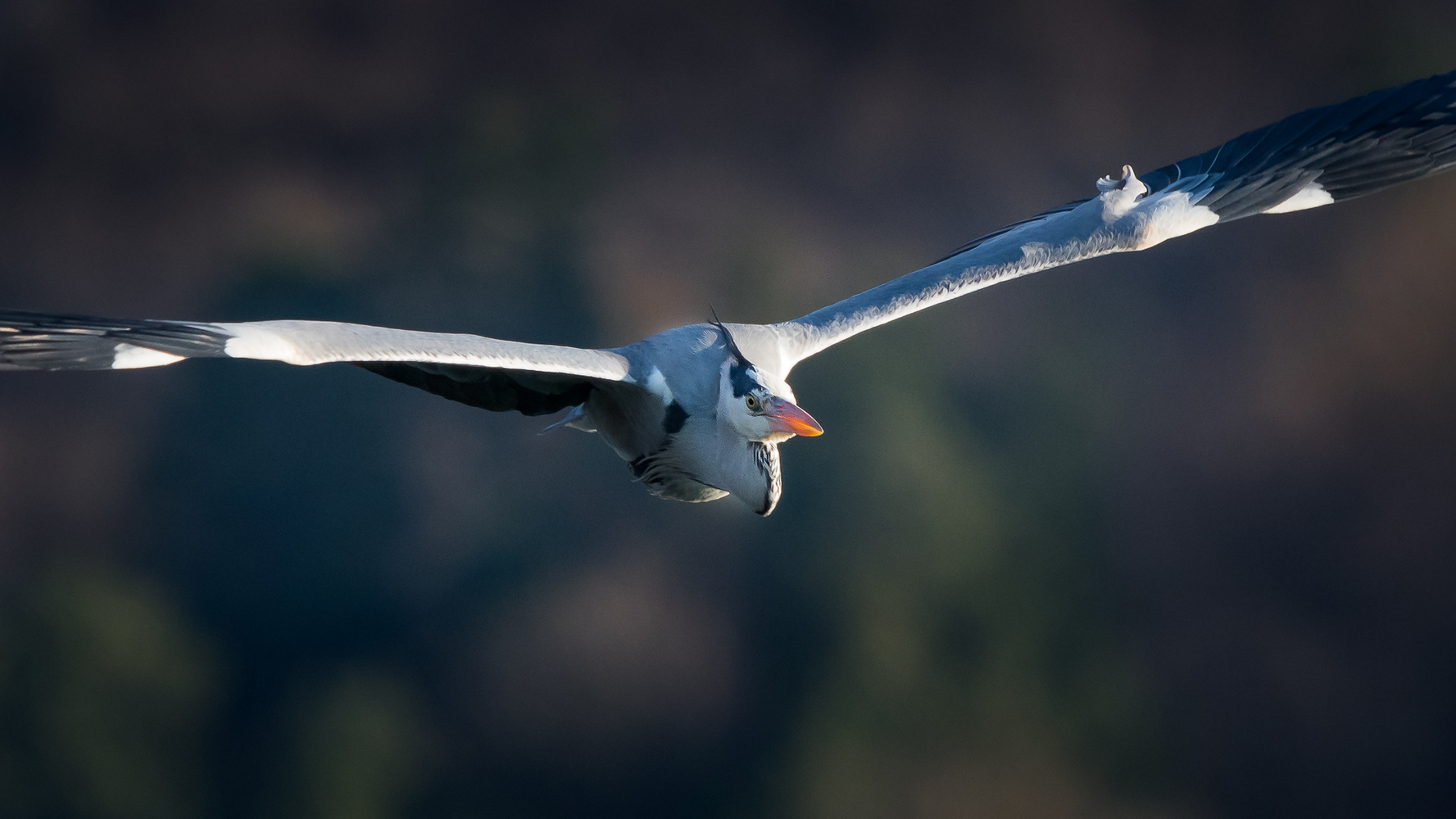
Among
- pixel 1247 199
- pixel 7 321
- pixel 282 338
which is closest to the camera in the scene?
pixel 7 321

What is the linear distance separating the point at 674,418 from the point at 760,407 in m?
0.27

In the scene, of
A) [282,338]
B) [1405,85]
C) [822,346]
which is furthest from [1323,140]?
[282,338]

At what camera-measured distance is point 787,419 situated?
2.38 metres

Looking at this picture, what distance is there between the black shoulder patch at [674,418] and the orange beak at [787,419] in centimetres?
25

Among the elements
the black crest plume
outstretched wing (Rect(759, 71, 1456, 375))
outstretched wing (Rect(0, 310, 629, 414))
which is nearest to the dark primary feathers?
outstretched wing (Rect(759, 71, 1456, 375))

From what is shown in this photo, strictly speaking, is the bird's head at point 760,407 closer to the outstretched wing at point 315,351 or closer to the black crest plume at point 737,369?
the black crest plume at point 737,369

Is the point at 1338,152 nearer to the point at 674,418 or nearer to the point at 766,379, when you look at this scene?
the point at 766,379

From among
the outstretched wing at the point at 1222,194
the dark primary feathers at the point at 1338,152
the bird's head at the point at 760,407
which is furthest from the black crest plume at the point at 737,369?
the dark primary feathers at the point at 1338,152

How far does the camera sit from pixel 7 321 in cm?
180

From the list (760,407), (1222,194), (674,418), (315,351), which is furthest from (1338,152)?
(315,351)

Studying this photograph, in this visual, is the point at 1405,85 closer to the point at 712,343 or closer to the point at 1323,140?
the point at 1323,140

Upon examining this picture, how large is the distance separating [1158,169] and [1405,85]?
2.13ft

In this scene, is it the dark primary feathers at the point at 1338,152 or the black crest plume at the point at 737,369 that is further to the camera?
the dark primary feathers at the point at 1338,152

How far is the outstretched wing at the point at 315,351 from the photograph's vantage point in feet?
6.06
